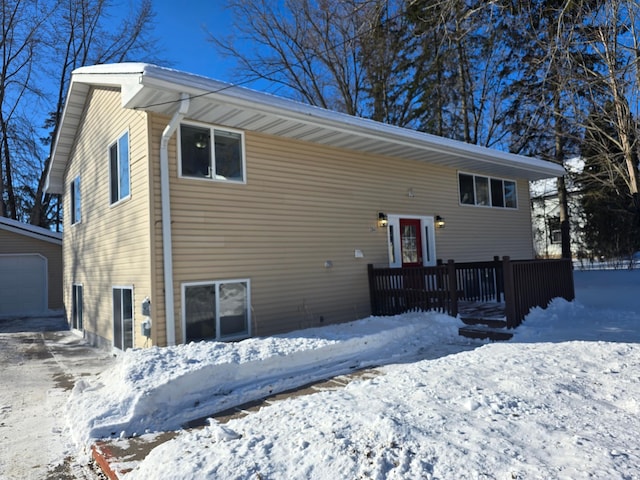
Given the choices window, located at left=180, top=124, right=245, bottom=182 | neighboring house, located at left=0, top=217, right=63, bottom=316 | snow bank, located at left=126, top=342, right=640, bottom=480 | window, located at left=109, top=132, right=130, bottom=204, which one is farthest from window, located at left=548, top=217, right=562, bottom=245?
neighboring house, located at left=0, top=217, right=63, bottom=316

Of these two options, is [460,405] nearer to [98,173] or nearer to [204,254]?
[204,254]

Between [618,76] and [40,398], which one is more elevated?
[618,76]

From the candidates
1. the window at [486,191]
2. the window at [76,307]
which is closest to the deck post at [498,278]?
the window at [486,191]

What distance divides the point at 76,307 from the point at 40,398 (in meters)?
6.39

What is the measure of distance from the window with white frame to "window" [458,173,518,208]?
32.2 ft

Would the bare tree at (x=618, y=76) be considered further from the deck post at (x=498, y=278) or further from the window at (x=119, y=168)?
the window at (x=119, y=168)

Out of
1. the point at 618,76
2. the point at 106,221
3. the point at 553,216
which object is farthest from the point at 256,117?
the point at 553,216

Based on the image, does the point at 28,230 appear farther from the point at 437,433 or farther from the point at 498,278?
the point at 437,433

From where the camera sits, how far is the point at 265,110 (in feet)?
21.5

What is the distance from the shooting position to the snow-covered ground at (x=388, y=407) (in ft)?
9.07

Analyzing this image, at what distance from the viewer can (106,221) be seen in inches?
322

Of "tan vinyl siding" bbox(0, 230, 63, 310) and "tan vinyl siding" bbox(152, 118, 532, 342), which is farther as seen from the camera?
"tan vinyl siding" bbox(0, 230, 63, 310)

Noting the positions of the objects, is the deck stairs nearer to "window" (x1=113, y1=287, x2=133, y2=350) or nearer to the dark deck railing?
the dark deck railing

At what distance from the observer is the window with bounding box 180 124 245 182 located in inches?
266
